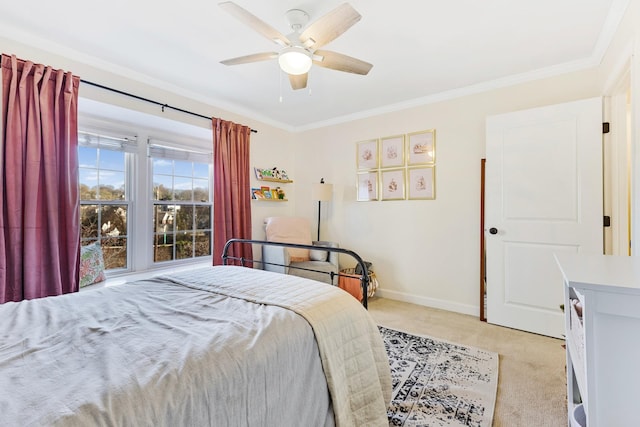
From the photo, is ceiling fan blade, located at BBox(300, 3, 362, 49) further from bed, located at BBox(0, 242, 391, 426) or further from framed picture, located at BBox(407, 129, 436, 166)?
framed picture, located at BBox(407, 129, 436, 166)

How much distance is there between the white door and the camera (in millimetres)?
2445

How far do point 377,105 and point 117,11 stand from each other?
2.62m

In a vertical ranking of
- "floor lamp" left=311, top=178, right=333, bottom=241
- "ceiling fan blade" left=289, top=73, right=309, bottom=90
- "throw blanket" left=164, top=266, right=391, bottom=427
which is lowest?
"throw blanket" left=164, top=266, right=391, bottom=427

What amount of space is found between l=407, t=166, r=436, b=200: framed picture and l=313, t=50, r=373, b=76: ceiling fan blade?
5.29 feet

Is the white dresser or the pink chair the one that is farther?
the pink chair

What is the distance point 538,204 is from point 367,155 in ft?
6.21

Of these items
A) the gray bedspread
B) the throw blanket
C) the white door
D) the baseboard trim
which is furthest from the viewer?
the baseboard trim

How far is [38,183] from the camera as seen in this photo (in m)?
2.18

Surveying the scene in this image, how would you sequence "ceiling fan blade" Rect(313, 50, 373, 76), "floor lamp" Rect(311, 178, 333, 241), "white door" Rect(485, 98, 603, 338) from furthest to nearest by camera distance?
"floor lamp" Rect(311, 178, 333, 241)
"white door" Rect(485, 98, 603, 338)
"ceiling fan blade" Rect(313, 50, 373, 76)

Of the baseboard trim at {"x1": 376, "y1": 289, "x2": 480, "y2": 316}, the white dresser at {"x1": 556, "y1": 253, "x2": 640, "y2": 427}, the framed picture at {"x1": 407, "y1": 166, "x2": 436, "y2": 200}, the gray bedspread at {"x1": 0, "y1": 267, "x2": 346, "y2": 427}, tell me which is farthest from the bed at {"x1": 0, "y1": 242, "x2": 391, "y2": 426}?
the framed picture at {"x1": 407, "y1": 166, "x2": 436, "y2": 200}

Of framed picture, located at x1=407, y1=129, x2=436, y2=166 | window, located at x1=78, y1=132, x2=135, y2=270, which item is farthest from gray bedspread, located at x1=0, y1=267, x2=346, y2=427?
framed picture, located at x1=407, y1=129, x2=436, y2=166

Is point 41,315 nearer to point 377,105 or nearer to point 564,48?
point 377,105

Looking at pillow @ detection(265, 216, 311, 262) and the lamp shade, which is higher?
the lamp shade

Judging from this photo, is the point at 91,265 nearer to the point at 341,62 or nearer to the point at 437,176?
the point at 341,62
